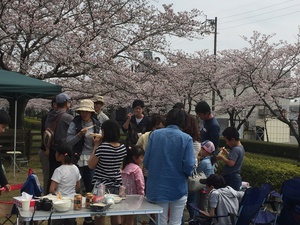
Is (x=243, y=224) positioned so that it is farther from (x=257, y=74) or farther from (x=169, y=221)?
(x=257, y=74)

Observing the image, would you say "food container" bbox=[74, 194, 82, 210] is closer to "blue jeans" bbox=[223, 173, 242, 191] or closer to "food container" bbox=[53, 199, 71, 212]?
"food container" bbox=[53, 199, 71, 212]

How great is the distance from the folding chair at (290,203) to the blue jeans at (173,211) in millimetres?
1145

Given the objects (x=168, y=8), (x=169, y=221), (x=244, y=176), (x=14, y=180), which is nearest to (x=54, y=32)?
(x=168, y=8)

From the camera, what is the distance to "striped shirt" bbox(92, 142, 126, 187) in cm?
393

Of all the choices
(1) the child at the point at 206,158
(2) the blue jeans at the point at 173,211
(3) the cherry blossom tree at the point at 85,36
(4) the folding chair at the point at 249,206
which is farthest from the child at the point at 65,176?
(3) the cherry blossom tree at the point at 85,36

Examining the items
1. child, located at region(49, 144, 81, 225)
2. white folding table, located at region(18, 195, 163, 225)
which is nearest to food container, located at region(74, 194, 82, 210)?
white folding table, located at region(18, 195, 163, 225)

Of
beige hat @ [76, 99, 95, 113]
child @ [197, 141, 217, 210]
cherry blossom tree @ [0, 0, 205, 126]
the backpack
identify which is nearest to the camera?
beige hat @ [76, 99, 95, 113]

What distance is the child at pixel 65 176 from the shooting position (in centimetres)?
396

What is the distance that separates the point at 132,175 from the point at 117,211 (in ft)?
3.25

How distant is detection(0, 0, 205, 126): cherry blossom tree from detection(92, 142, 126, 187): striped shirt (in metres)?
7.15

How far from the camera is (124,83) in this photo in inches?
468

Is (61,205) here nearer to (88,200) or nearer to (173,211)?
(88,200)

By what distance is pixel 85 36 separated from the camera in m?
10.9

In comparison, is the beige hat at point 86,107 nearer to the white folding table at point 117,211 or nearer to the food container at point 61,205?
the white folding table at point 117,211
